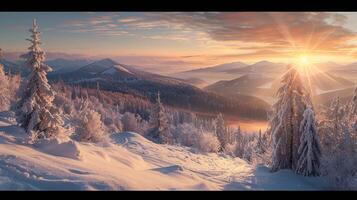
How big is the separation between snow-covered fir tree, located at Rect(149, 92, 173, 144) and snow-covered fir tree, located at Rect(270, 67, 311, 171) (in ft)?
82.9

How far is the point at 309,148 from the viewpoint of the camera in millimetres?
20547

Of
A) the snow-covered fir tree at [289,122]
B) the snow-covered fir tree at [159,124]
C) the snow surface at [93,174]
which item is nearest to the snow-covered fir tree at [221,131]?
the snow-covered fir tree at [159,124]

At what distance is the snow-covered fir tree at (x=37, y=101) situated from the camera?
20.5 m

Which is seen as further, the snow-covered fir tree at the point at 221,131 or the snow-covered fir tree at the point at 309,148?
the snow-covered fir tree at the point at 221,131

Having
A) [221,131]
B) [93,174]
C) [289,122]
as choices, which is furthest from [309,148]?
[221,131]

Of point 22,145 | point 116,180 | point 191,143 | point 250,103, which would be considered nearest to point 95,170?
point 116,180

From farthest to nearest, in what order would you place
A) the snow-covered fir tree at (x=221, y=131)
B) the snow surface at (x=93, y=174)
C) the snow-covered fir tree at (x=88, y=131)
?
1. the snow-covered fir tree at (x=221, y=131)
2. the snow-covered fir tree at (x=88, y=131)
3. the snow surface at (x=93, y=174)

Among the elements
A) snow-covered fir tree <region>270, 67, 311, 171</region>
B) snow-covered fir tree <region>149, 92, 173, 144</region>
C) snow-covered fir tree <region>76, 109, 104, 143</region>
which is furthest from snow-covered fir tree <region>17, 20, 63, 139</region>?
snow-covered fir tree <region>149, 92, 173, 144</region>

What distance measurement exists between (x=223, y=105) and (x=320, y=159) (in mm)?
36290

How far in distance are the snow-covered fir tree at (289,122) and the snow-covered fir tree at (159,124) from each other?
82.9 feet

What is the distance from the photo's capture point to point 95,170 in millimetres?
14617

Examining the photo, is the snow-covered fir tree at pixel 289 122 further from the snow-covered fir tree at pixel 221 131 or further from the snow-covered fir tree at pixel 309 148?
the snow-covered fir tree at pixel 221 131

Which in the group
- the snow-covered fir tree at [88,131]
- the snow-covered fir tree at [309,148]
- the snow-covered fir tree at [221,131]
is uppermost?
the snow-covered fir tree at [309,148]
